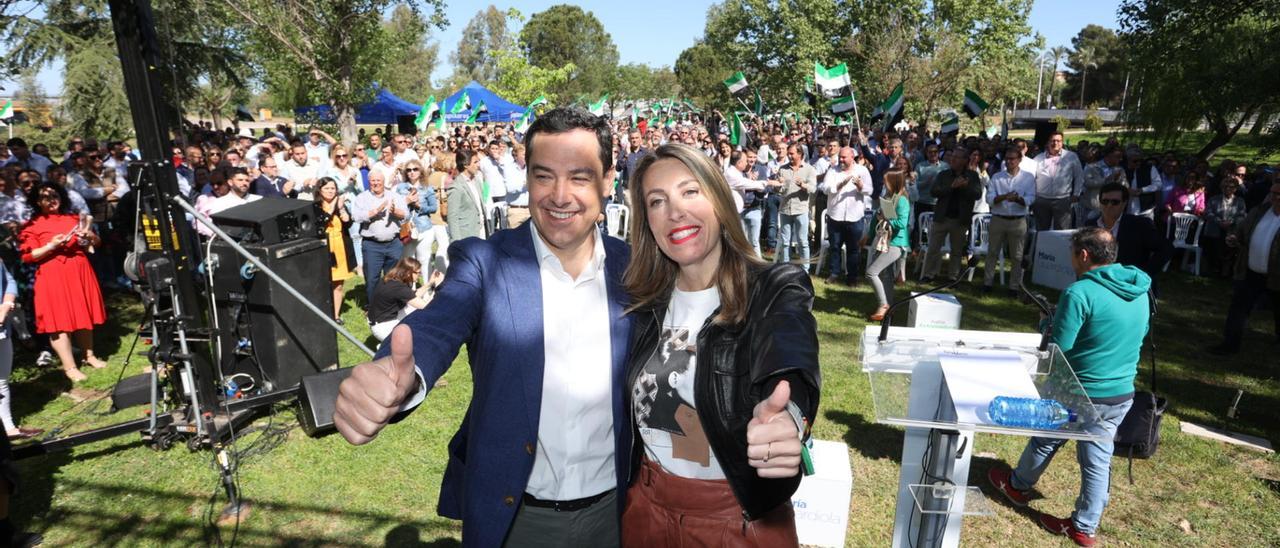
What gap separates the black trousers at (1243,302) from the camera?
6.79 m

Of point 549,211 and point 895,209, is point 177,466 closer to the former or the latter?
point 549,211

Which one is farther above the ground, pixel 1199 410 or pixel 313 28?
pixel 313 28

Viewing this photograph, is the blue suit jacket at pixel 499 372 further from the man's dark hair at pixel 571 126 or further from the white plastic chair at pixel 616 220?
the white plastic chair at pixel 616 220

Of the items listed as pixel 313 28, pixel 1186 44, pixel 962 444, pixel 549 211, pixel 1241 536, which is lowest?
pixel 1241 536

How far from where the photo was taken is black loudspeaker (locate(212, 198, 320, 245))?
5711mm

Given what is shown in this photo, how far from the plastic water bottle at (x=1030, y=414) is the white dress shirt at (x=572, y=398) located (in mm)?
1331

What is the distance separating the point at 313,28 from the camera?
2053 cm

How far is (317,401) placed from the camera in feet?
12.4

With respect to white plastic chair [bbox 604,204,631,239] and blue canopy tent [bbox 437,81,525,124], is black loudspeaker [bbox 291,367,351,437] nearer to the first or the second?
white plastic chair [bbox 604,204,631,239]

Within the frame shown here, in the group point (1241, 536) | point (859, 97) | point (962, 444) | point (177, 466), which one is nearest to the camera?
point (962, 444)

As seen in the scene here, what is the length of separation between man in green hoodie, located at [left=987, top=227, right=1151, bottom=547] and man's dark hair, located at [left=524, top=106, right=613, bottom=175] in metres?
3.02

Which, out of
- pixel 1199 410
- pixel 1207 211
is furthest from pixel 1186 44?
pixel 1199 410

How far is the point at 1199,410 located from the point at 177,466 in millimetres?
8231

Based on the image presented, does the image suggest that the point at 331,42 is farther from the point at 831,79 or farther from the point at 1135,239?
the point at 1135,239
